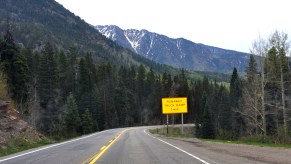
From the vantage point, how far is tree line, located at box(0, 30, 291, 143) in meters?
44.1

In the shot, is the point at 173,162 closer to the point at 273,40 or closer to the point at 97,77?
the point at 273,40

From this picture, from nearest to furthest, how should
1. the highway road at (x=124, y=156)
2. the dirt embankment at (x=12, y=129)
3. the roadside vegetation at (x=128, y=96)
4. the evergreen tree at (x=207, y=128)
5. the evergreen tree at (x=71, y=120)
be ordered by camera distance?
the highway road at (x=124, y=156) → the dirt embankment at (x=12, y=129) → the roadside vegetation at (x=128, y=96) → the evergreen tree at (x=71, y=120) → the evergreen tree at (x=207, y=128)

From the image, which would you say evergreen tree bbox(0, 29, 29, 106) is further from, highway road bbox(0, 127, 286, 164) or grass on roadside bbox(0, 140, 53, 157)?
highway road bbox(0, 127, 286, 164)

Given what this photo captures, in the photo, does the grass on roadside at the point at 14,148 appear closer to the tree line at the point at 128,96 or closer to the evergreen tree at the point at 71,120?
the tree line at the point at 128,96

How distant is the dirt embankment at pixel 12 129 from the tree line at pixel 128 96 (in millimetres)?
15396

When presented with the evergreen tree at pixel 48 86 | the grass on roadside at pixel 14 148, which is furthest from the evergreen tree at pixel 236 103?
the grass on roadside at pixel 14 148

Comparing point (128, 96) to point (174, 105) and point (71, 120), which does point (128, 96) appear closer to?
point (71, 120)

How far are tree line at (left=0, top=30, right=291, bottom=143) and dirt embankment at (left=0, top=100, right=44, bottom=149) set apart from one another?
50.5ft

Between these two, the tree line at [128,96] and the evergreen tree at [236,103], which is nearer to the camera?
the tree line at [128,96]

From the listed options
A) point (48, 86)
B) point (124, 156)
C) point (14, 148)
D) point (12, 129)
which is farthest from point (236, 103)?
point (124, 156)

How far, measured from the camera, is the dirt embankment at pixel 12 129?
81.7ft

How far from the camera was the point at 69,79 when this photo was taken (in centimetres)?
10688

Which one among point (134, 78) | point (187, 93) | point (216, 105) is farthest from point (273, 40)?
point (134, 78)

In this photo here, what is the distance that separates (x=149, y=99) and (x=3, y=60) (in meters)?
81.7
